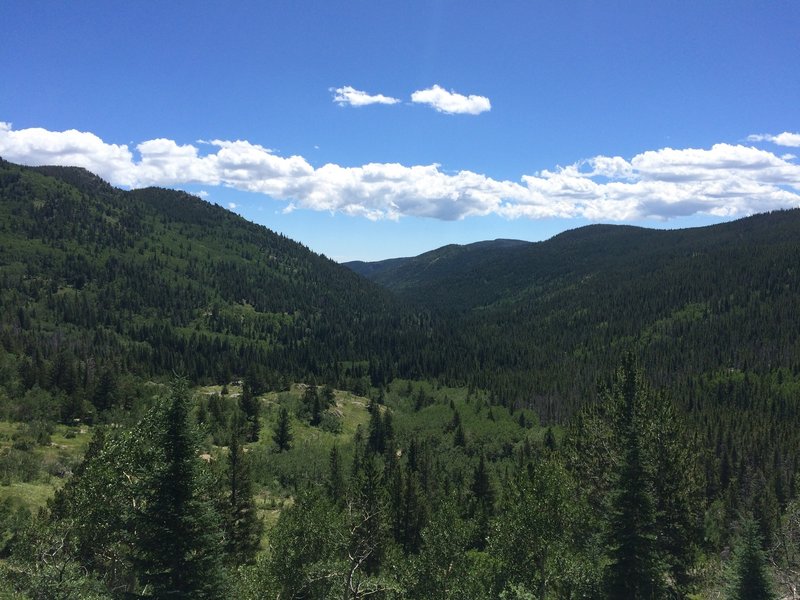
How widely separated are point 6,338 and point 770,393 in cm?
23987

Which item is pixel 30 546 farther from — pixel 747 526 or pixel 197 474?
pixel 747 526

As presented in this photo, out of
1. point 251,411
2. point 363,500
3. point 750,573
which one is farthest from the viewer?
point 251,411

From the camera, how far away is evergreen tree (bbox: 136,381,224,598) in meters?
20.2

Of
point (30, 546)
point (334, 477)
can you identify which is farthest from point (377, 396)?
point (30, 546)

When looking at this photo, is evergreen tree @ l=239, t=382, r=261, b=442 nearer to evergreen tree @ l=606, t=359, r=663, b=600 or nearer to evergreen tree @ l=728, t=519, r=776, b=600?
evergreen tree @ l=606, t=359, r=663, b=600

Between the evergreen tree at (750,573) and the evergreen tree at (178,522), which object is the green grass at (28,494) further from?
the evergreen tree at (750,573)

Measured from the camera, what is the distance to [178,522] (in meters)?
A: 20.6

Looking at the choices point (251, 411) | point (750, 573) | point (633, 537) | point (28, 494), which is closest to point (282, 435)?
point (251, 411)

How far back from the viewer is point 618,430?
158 feet

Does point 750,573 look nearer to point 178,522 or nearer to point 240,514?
point 178,522

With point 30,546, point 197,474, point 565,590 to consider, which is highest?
point 197,474

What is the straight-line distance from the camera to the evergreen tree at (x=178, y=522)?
20250 mm

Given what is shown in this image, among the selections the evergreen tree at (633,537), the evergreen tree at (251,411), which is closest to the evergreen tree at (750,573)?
the evergreen tree at (633,537)

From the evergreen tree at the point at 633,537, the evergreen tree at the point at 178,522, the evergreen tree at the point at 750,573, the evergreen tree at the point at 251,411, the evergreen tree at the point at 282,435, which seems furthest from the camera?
the evergreen tree at the point at 251,411
